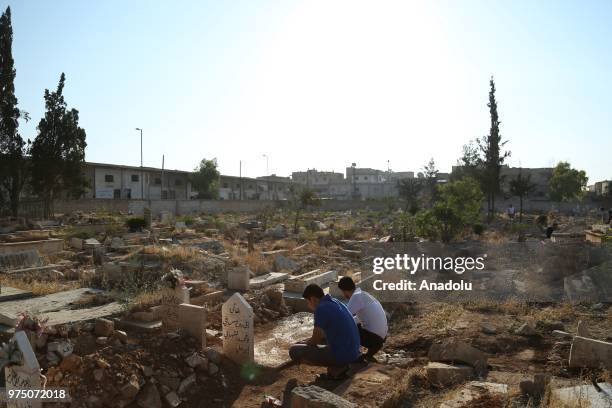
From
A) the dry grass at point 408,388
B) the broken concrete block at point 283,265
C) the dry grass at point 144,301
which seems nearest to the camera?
the dry grass at point 408,388

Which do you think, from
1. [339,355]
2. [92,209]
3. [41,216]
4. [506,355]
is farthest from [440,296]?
[92,209]

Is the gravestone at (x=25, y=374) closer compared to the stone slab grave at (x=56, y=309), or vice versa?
the gravestone at (x=25, y=374)

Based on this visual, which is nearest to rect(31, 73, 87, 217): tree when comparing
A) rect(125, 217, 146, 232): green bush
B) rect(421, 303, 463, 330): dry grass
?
rect(125, 217, 146, 232): green bush

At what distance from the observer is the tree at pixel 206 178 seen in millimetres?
52281

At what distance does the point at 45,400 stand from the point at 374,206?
50.9 metres

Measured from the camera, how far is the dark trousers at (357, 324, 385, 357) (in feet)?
20.1

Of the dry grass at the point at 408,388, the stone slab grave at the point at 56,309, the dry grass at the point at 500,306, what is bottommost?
the dry grass at the point at 408,388

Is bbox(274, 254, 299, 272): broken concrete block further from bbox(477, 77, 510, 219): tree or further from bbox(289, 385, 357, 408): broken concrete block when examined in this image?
bbox(477, 77, 510, 219): tree

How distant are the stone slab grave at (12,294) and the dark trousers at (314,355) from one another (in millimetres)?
5834

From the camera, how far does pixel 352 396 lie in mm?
4926

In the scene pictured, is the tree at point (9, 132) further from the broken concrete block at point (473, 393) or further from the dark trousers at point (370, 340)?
the broken concrete block at point (473, 393)

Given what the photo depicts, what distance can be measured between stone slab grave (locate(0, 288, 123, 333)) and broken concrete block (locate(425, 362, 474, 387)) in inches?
199

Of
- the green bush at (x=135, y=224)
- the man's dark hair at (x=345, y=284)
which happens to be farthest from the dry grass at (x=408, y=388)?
the green bush at (x=135, y=224)

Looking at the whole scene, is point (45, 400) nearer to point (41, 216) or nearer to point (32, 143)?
point (32, 143)
